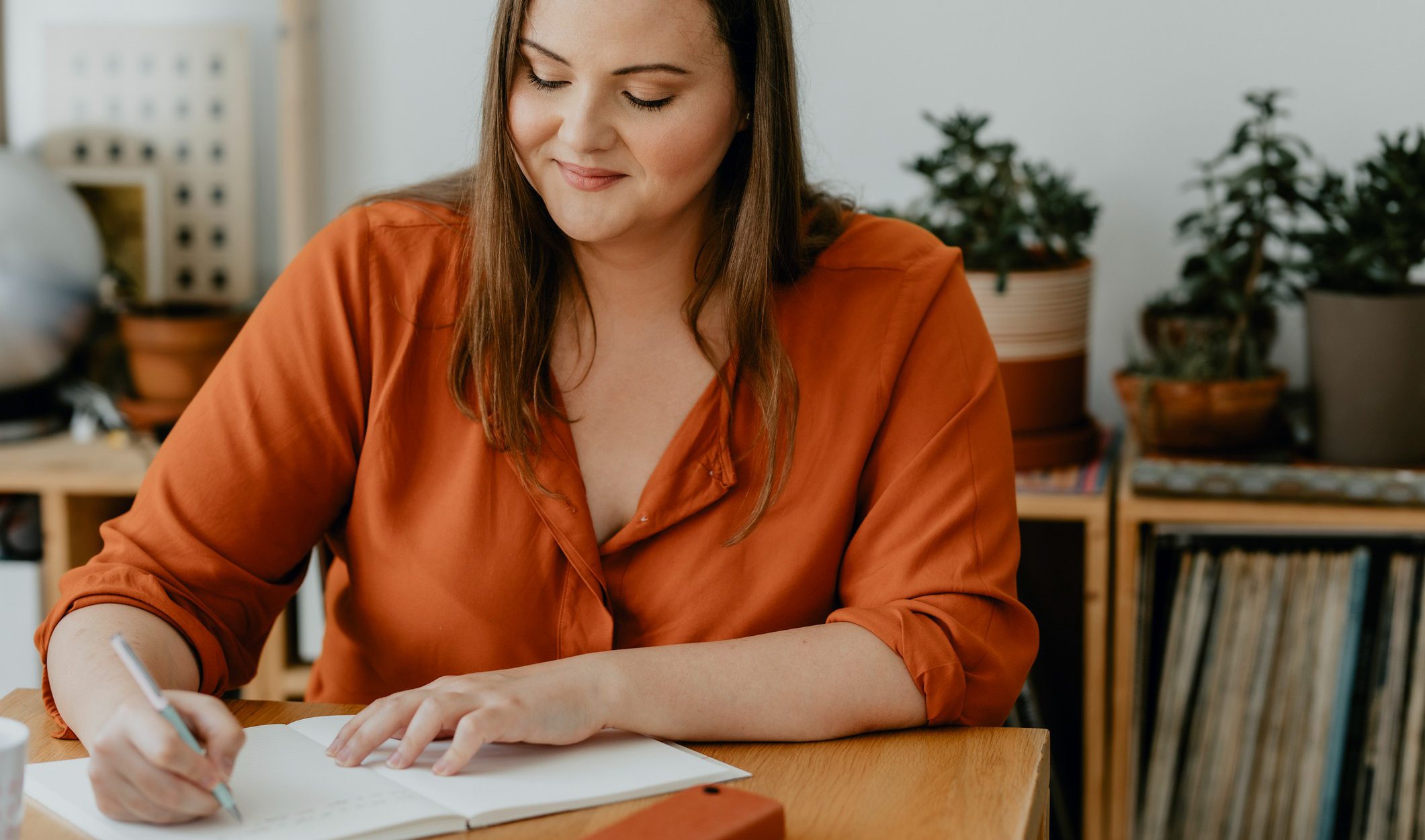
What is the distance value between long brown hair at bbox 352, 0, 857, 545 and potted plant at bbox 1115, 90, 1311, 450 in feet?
2.31

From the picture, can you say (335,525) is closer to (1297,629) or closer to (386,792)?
(386,792)

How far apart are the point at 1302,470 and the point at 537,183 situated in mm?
1052

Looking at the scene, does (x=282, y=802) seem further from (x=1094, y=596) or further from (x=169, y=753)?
(x=1094, y=596)

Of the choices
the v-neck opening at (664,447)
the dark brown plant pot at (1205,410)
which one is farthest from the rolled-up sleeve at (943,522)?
the dark brown plant pot at (1205,410)

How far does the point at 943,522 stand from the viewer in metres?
1.19

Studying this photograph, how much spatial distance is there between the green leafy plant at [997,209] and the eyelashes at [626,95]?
2.27 feet

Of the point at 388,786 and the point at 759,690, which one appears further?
the point at 759,690

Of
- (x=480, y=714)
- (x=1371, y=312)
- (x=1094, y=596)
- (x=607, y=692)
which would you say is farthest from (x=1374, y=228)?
(x=480, y=714)

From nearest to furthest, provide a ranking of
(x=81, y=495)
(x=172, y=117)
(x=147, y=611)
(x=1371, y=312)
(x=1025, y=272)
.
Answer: (x=147, y=611)
(x=1371, y=312)
(x=1025, y=272)
(x=81, y=495)
(x=172, y=117)

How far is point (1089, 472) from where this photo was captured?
1871mm

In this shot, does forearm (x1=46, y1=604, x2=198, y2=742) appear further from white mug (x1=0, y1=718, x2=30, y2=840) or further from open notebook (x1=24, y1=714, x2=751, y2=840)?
→ white mug (x1=0, y1=718, x2=30, y2=840)

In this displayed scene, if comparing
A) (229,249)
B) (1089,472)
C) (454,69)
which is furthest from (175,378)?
(1089,472)

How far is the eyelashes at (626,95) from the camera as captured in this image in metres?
1.17

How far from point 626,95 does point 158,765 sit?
64cm
